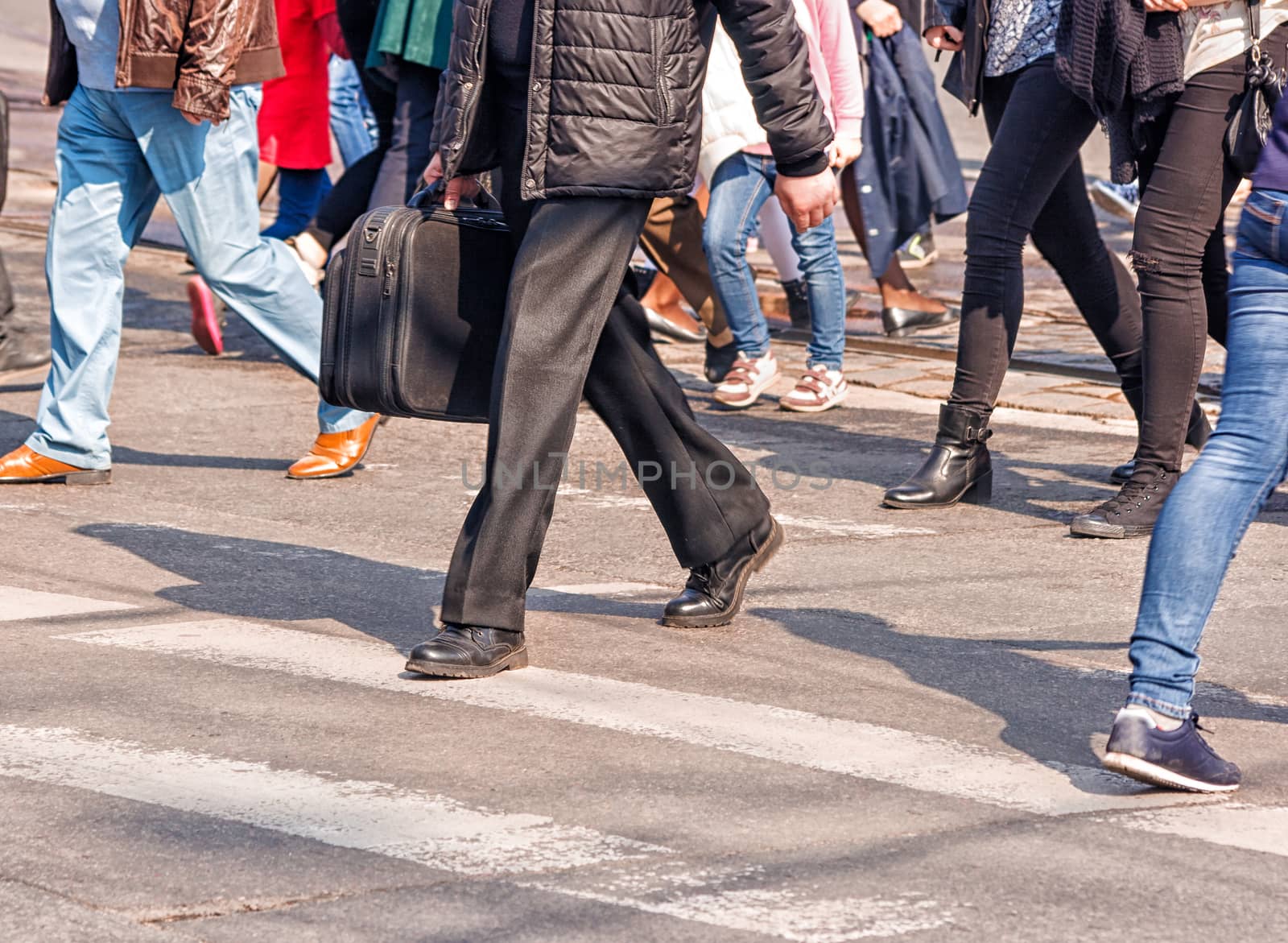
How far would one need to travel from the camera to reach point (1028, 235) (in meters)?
6.46

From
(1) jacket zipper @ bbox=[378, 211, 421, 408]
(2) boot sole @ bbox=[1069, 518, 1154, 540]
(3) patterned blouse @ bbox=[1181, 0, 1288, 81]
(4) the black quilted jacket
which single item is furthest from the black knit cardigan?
(1) jacket zipper @ bbox=[378, 211, 421, 408]

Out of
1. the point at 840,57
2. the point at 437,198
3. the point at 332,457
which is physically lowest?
the point at 332,457

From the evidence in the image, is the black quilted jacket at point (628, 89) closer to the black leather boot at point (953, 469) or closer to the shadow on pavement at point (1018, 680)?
the shadow on pavement at point (1018, 680)

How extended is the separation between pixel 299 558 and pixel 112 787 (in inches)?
78.3

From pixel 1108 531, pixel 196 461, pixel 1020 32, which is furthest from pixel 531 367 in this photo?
pixel 196 461

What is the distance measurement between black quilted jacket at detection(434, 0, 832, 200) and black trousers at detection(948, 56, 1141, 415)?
191cm

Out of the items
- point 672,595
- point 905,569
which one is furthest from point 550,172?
point 905,569

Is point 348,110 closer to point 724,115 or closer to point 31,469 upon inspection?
point 724,115

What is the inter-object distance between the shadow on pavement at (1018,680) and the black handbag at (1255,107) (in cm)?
111

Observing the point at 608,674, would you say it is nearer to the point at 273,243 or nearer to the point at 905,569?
the point at 905,569

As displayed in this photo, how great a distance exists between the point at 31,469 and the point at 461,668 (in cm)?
260

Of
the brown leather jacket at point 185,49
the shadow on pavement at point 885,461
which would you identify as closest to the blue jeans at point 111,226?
the brown leather jacket at point 185,49

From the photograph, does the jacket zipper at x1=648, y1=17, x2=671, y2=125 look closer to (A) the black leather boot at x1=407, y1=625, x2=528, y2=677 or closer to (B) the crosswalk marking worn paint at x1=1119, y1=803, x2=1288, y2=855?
(A) the black leather boot at x1=407, y1=625, x2=528, y2=677

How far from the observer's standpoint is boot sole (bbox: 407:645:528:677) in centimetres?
429
